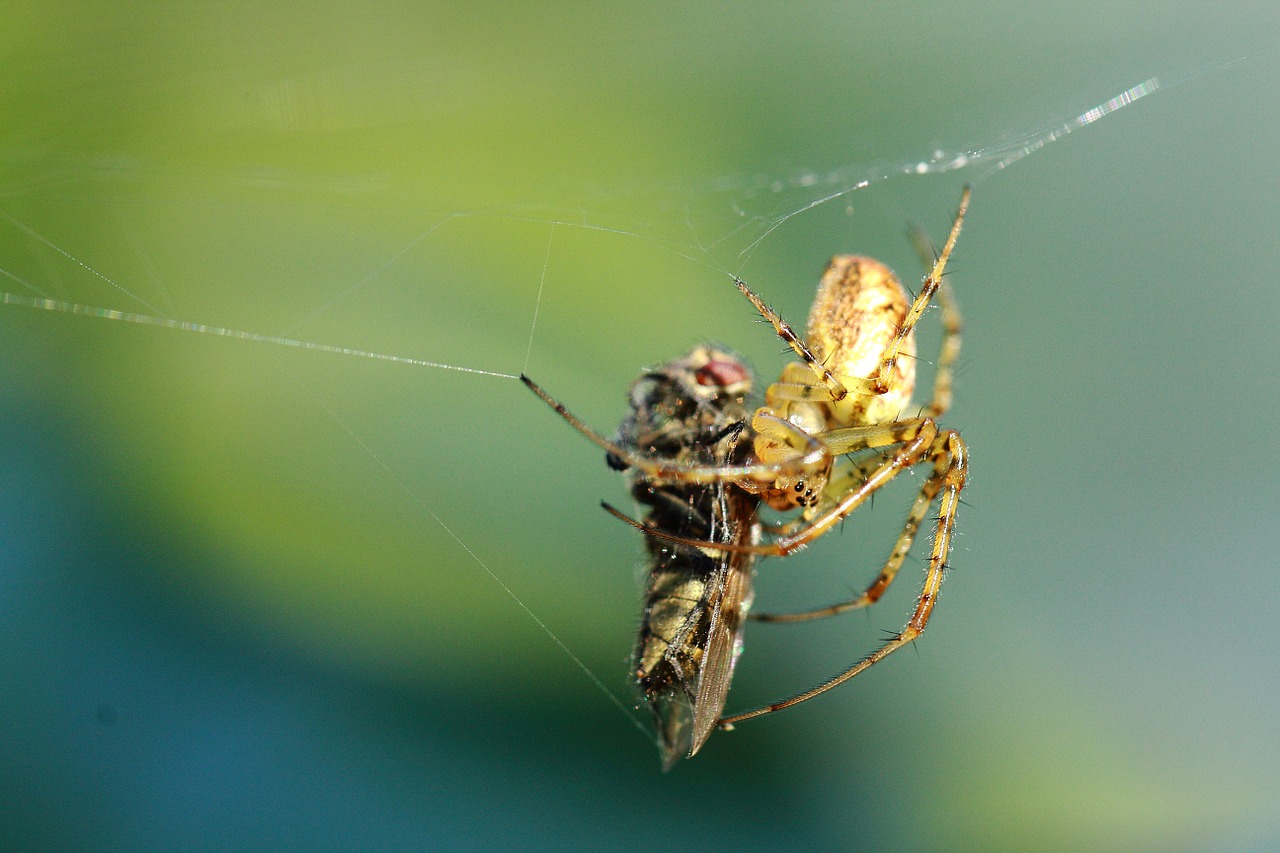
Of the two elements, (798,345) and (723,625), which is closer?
(723,625)

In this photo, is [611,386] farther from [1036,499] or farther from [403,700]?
[1036,499]

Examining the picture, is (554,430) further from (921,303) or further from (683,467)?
(921,303)

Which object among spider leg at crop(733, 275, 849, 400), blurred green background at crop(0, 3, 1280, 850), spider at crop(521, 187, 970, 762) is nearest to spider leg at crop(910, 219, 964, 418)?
spider at crop(521, 187, 970, 762)

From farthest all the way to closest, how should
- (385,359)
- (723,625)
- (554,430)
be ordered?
(554,430) < (385,359) < (723,625)

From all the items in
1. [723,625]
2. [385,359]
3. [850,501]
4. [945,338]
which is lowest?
[723,625]

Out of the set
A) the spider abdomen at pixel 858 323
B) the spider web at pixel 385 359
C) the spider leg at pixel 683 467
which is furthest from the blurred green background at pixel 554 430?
the spider leg at pixel 683 467

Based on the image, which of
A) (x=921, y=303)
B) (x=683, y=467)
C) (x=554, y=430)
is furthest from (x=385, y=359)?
(x=921, y=303)

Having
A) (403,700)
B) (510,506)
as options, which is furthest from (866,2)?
(403,700)

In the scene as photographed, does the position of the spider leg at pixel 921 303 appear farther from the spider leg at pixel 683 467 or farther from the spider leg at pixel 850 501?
the spider leg at pixel 683 467
